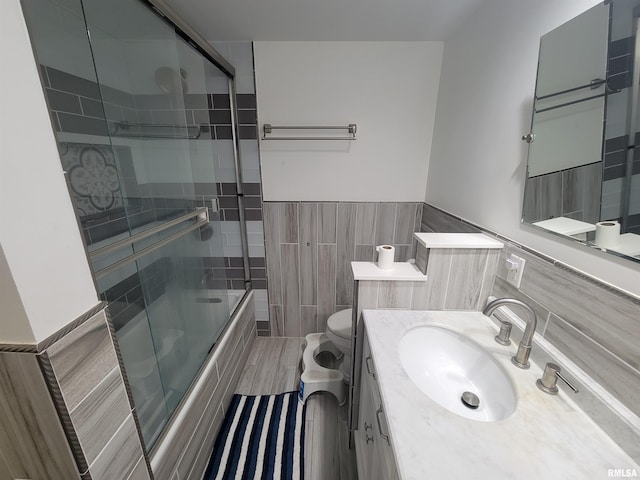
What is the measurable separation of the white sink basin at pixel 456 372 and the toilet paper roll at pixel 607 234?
0.47 metres

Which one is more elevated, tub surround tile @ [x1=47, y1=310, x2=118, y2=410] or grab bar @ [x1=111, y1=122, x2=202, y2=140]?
grab bar @ [x1=111, y1=122, x2=202, y2=140]

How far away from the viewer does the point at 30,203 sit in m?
0.46

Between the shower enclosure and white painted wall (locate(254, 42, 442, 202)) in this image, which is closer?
the shower enclosure

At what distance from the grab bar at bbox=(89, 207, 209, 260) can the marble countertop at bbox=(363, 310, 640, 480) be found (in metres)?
0.91

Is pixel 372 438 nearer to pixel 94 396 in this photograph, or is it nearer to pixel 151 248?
pixel 94 396

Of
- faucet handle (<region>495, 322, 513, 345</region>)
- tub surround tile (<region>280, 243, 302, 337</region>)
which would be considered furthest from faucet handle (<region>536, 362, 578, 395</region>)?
tub surround tile (<region>280, 243, 302, 337</region>)

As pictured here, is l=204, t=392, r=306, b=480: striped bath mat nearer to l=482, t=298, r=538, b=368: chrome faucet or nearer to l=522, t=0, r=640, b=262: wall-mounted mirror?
l=482, t=298, r=538, b=368: chrome faucet

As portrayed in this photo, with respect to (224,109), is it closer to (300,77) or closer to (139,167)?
(300,77)

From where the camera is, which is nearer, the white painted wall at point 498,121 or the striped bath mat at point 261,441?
the white painted wall at point 498,121

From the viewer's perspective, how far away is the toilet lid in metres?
1.67

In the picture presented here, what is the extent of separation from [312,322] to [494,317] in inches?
56.2

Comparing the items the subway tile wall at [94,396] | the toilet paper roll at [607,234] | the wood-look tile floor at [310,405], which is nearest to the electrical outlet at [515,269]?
the toilet paper roll at [607,234]

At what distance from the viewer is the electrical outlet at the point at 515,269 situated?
0.96 meters

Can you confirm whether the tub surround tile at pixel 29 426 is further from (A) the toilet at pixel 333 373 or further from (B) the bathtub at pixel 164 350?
(A) the toilet at pixel 333 373
